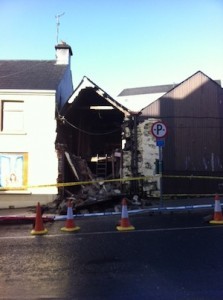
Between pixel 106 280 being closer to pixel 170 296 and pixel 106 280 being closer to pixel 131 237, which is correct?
pixel 170 296

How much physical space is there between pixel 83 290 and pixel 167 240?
12.3 ft

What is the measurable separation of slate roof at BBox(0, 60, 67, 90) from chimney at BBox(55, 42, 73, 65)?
0.34 m

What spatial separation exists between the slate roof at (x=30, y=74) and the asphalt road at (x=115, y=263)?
922cm

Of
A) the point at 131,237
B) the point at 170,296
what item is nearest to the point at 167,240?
the point at 131,237

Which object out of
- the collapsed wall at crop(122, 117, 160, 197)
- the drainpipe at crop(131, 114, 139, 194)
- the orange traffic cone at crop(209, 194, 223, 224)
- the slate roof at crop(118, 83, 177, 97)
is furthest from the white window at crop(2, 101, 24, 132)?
the slate roof at crop(118, 83, 177, 97)

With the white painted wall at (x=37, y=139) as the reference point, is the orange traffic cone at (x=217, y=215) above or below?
below

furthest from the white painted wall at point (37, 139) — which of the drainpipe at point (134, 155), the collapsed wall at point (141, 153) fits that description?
the drainpipe at point (134, 155)

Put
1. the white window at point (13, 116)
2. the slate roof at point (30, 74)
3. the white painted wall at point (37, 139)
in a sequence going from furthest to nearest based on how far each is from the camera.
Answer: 1. the slate roof at point (30, 74)
2. the white window at point (13, 116)
3. the white painted wall at point (37, 139)

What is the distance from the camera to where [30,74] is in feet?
70.8

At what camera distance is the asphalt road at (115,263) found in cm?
614

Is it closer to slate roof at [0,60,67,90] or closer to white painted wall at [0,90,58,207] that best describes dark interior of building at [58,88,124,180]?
white painted wall at [0,90,58,207]

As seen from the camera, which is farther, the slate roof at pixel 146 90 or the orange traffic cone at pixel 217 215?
the slate roof at pixel 146 90

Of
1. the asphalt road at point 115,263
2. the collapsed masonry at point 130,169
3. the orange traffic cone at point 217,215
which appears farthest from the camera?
the collapsed masonry at point 130,169

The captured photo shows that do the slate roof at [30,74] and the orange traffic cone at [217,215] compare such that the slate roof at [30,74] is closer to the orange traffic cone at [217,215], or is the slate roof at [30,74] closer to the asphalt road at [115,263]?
the asphalt road at [115,263]
